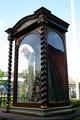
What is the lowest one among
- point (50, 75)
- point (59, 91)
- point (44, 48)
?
point (59, 91)

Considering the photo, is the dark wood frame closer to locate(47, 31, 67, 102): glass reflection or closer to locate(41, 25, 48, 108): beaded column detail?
locate(41, 25, 48, 108): beaded column detail

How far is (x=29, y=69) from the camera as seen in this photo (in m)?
8.60

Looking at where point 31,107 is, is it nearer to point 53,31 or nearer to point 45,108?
point 45,108

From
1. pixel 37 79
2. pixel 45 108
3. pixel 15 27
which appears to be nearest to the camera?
pixel 45 108

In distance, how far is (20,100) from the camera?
8117 mm

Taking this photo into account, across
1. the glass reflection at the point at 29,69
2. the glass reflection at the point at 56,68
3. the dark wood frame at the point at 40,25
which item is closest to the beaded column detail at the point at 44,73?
the dark wood frame at the point at 40,25

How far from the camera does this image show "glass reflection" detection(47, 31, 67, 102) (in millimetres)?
7535

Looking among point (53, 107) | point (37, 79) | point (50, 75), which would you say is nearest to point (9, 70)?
point (37, 79)

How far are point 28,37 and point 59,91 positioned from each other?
260 centimetres

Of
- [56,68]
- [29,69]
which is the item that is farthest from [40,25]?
[29,69]

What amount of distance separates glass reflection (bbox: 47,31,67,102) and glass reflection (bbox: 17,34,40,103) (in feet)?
2.18

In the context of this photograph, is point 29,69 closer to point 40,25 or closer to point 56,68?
point 56,68

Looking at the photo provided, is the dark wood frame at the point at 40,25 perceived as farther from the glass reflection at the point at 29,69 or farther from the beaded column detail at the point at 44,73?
the glass reflection at the point at 29,69

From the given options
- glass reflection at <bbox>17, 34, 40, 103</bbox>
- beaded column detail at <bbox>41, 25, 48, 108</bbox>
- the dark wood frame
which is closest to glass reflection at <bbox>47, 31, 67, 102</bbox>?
the dark wood frame
